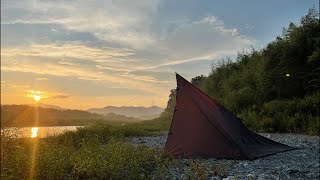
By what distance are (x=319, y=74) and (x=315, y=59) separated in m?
1.20

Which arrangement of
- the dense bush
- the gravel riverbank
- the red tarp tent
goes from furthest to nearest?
the dense bush < the red tarp tent < the gravel riverbank

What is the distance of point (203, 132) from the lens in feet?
50.0

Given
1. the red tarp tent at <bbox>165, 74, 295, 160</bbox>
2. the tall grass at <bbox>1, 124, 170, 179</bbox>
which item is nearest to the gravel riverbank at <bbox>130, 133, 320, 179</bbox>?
the red tarp tent at <bbox>165, 74, 295, 160</bbox>

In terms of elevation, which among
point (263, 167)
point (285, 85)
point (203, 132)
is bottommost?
point (263, 167)

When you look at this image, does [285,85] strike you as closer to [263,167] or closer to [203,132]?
[203,132]

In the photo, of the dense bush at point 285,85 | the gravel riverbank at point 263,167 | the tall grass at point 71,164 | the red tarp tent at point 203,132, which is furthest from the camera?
the dense bush at point 285,85

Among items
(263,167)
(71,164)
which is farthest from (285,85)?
(71,164)

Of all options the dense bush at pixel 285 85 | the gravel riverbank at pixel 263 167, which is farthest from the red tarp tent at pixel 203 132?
the dense bush at pixel 285 85

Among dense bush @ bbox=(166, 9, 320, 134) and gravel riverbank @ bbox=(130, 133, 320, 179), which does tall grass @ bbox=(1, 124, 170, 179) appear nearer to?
gravel riverbank @ bbox=(130, 133, 320, 179)

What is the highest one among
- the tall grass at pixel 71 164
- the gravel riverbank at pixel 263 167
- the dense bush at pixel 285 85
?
the dense bush at pixel 285 85

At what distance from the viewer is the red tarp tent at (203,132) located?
15.0m

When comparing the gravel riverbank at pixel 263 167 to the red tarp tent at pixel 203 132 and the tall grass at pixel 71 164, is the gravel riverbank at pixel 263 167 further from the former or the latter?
the tall grass at pixel 71 164

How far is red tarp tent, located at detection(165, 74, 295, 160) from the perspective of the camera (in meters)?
15.0

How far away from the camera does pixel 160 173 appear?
34.9 feet
